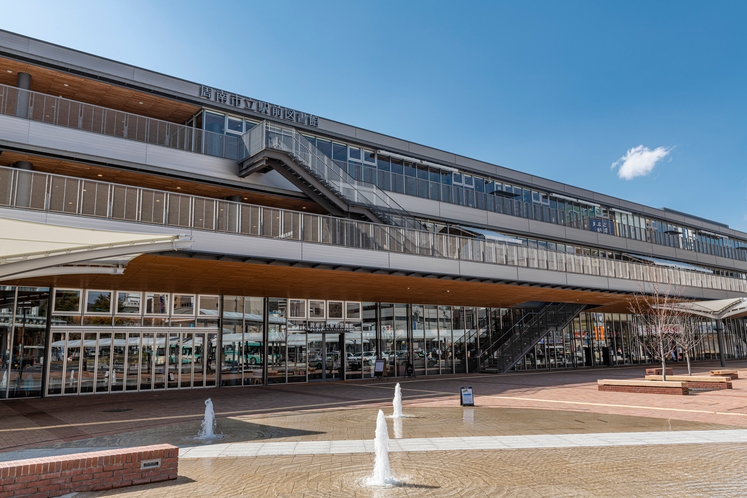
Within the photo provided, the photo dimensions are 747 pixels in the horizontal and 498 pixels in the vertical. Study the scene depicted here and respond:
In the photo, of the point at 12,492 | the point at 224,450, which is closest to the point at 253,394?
the point at 224,450

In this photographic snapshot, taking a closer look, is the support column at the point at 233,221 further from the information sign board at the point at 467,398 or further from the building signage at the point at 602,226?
the building signage at the point at 602,226

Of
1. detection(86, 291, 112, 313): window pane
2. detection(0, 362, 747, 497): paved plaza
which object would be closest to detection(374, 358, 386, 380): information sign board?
detection(0, 362, 747, 497): paved plaza

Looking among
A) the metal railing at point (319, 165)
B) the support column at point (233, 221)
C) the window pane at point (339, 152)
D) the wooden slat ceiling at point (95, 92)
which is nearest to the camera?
the support column at point (233, 221)

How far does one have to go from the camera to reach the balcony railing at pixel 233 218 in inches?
589

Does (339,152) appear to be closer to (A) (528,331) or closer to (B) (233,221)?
(B) (233,221)

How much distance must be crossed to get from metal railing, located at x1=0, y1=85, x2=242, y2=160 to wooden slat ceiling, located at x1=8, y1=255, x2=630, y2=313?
5.64 m

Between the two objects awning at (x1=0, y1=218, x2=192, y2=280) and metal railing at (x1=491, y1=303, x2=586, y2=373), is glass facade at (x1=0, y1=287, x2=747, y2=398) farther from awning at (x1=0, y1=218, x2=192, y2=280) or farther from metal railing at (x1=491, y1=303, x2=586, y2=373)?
awning at (x1=0, y1=218, x2=192, y2=280)

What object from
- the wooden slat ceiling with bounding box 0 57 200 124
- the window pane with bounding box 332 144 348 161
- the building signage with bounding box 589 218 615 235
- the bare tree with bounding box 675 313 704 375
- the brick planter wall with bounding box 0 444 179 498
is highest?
the wooden slat ceiling with bounding box 0 57 200 124

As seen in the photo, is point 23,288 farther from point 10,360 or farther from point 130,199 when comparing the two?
point 130,199

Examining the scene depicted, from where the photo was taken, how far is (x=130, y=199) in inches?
631

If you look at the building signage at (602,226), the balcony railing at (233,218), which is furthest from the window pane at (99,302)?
the building signage at (602,226)

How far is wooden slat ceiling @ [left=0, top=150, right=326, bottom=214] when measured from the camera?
65.1ft

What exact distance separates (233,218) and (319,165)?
267 inches

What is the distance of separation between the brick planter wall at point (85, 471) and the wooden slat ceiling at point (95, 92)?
18.3m
